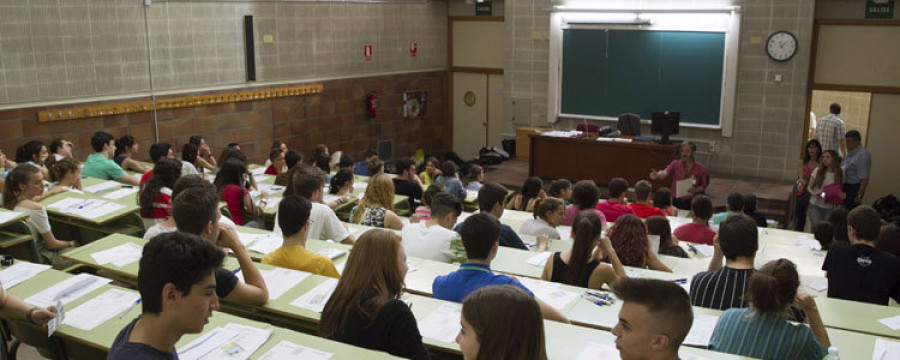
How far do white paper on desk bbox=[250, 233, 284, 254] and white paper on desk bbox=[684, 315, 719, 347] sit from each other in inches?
107

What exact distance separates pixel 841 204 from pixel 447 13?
7.82m

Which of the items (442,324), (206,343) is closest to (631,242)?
(442,324)

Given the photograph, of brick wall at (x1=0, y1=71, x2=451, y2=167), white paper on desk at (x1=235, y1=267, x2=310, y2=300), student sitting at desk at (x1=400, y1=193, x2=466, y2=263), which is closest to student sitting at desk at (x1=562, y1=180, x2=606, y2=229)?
student sitting at desk at (x1=400, y1=193, x2=466, y2=263)

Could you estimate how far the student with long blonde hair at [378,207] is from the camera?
608cm

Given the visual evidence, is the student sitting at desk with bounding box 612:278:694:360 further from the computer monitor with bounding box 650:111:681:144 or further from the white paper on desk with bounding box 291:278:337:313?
the computer monitor with bounding box 650:111:681:144

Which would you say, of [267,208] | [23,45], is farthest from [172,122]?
[267,208]

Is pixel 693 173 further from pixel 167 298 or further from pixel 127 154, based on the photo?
pixel 167 298

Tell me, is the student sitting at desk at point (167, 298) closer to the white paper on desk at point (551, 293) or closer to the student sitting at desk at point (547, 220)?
the white paper on desk at point (551, 293)

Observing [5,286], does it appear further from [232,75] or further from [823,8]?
[823,8]

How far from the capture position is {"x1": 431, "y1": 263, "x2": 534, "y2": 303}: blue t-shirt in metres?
3.83

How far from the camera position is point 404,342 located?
3207mm

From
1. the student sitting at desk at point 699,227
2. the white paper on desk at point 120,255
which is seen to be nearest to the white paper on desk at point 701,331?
the student sitting at desk at point 699,227

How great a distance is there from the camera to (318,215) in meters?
5.45

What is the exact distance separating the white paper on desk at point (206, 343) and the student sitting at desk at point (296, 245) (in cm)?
94
